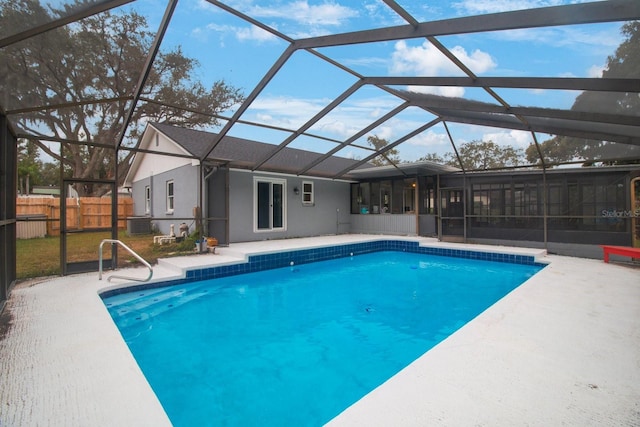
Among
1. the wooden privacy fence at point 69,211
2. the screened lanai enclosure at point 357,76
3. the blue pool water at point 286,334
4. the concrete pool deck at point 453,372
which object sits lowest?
the blue pool water at point 286,334

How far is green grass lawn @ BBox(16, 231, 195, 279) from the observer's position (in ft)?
20.7

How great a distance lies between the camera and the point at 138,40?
664 cm

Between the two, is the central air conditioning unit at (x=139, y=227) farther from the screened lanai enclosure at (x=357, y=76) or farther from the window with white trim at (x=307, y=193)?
the window with white trim at (x=307, y=193)

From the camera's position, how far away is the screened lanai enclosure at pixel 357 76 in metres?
3.38

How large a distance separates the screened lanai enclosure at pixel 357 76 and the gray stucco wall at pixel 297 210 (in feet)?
3.12

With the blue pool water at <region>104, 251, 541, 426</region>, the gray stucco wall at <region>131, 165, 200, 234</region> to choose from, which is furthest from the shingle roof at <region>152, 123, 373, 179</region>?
the blue pool water at <region>104, 251, 541, 426</region>

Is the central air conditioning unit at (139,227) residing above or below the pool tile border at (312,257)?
above

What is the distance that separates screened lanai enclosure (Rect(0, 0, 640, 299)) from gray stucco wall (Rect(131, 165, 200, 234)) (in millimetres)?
1099

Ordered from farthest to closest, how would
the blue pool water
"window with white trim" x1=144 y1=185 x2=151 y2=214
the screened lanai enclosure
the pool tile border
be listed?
"window with white trim" x1=144 y1=185 x2=151 y2=214
the pool tile border
the screened lanai enclosure
the blue pool water

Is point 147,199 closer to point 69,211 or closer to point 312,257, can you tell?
point 69,211

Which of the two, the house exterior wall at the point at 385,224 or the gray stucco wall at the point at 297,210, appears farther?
the house exterior wall at the point at 385,224

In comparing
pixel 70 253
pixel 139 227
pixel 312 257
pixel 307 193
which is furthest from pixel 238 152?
pixel 139 227

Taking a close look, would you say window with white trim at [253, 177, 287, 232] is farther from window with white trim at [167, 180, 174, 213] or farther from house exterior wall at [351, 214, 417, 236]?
house exterior wall at [351, 214, 417, 236]

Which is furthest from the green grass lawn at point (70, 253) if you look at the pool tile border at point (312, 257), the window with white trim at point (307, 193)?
the window with white trim at point (307, 193)
